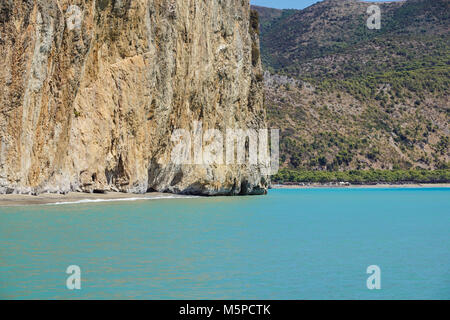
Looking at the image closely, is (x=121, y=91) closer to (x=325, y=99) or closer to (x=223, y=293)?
(x=223, y=293)

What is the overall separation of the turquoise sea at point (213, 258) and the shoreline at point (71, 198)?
4119 millimetres

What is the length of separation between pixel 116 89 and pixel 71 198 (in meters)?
9.23

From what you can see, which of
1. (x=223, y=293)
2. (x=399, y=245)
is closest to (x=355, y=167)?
(x=399, y=245)

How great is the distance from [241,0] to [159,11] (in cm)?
1929

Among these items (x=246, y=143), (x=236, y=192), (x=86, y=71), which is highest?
(x=86, y=71)

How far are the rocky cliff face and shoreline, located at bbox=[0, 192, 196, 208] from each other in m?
0.59

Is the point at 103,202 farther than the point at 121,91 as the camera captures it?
No

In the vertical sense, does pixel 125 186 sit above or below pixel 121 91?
below

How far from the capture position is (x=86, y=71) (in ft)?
153
